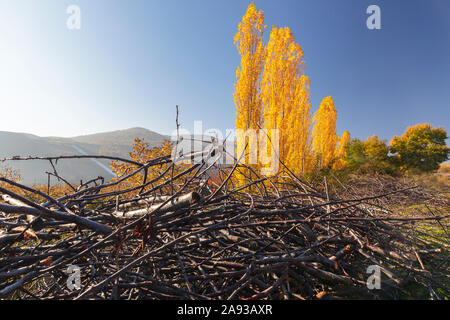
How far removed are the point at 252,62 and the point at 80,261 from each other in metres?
9.63

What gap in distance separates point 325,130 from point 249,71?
11.1 metres

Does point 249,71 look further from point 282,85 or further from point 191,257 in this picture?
point 191,257

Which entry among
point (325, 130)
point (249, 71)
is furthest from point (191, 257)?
point (325, 130)

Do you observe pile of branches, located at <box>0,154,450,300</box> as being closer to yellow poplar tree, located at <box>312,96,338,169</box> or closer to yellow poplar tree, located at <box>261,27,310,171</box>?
yellow poplar tree, located at <box>261,27,310,171</box>

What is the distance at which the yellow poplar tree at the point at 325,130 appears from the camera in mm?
16641

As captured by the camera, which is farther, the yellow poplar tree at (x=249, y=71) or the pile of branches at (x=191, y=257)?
the yellow poplar tree at (x=249, y=71)

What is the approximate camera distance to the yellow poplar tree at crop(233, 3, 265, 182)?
8.84 m

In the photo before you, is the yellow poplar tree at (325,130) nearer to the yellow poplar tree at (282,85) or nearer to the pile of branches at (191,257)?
the yellow poplar tree at (282,85)

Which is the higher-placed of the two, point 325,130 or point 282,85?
point 282,85

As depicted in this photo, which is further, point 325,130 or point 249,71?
point 325,130

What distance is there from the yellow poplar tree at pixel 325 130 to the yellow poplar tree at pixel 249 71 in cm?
986

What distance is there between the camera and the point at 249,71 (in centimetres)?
886

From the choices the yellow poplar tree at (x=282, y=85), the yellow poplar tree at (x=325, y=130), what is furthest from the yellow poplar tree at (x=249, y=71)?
the yellow poplar tree at (x=325, y=130)
